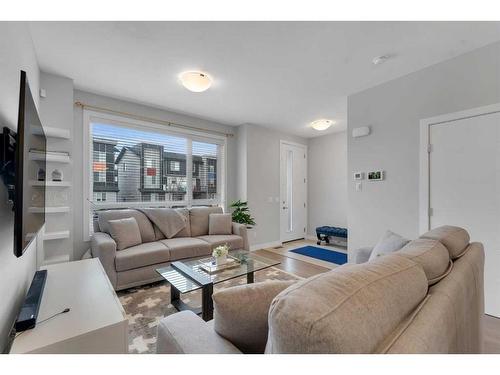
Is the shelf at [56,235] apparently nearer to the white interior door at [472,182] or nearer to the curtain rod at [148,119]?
the curtain rod at [148,119]

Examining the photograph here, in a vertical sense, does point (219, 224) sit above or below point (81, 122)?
below

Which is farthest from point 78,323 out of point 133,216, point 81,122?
point 81,122

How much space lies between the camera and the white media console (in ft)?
3.46

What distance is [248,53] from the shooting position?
2182mm

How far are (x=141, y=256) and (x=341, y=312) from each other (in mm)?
2639

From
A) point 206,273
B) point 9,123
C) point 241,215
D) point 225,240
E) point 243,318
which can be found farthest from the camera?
point 241,215

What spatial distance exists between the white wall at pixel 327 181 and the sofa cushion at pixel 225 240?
103 inches

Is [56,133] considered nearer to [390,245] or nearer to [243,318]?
[243,318]

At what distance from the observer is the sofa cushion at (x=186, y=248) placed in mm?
2902

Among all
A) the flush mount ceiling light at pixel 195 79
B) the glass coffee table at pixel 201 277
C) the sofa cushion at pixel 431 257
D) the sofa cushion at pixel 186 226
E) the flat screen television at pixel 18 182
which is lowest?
the glass coffee table at pixel 201 277

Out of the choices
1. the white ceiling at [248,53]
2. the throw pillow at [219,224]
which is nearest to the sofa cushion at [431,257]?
the white ceiling at [248,53]
